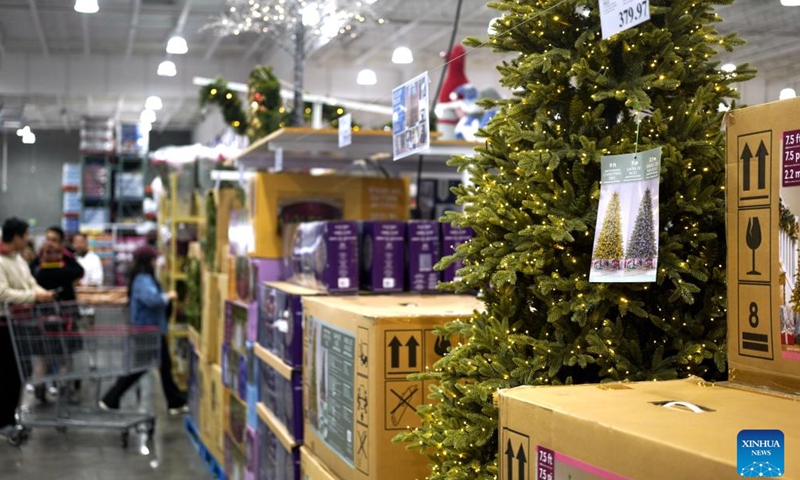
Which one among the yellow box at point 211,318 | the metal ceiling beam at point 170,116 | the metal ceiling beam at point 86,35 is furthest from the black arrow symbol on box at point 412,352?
the metal ceiling beam at point 170,116

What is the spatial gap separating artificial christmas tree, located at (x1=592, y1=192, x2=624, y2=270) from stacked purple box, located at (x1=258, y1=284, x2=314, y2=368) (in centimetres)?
192

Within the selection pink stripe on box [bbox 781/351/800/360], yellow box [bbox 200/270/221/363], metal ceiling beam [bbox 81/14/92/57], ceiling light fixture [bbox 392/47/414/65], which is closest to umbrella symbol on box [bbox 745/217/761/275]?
pink stripe on box [bbox 781/351/800/360]

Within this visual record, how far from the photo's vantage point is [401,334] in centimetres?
279

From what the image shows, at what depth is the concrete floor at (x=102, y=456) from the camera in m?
6.76

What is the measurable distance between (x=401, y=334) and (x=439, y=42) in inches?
419

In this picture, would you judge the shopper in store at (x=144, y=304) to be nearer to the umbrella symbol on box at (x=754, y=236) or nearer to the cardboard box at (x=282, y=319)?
the cardboard box at (x=282, y=319)

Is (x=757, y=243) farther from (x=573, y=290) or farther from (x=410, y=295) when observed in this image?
(x=410, y=295)

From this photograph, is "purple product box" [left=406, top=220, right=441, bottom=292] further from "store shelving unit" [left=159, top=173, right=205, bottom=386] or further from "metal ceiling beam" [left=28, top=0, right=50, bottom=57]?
"metal ceiling beam" [left=28, top=0, right=50, bottom=57]

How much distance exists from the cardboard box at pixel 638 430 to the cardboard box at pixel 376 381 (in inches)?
37.3

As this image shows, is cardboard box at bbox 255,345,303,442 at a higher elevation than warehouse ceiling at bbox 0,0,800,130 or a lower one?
lower

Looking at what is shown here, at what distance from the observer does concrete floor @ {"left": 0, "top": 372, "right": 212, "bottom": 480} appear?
22.2 feet

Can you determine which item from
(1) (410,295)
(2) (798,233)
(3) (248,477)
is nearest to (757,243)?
(2) (798,233)

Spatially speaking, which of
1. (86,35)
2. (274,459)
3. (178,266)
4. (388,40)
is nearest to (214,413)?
(274,459)

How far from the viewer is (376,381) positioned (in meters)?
2.76
